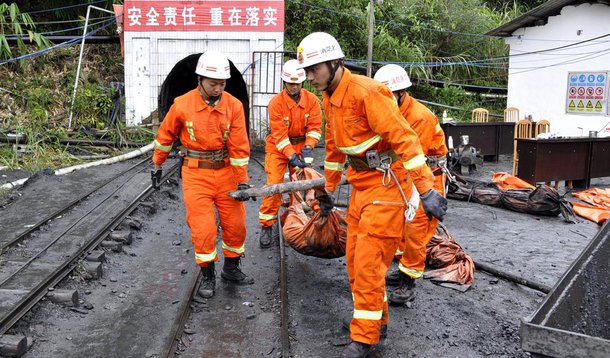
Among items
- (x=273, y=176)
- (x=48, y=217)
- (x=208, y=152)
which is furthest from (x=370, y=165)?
(x=48, y=217)

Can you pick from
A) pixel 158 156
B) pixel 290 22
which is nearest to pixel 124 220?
pixel 158 156

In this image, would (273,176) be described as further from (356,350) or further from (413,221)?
(356,350)

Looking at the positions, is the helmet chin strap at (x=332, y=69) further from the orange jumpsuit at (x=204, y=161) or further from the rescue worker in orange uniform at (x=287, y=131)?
the rescue worker in orange uniform at (x=287, y=131)

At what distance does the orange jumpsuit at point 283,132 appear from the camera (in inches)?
246

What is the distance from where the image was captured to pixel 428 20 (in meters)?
21.6

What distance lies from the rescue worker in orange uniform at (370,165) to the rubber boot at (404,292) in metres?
1.13

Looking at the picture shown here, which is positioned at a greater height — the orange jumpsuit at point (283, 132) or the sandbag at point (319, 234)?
the orange jumpsuit at point (283, 132)

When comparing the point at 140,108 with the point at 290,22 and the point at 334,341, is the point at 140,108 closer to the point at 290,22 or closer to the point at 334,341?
the point at 290,22

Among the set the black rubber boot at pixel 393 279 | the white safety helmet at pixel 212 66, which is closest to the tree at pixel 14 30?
the white safety helmet at pixel 212 66

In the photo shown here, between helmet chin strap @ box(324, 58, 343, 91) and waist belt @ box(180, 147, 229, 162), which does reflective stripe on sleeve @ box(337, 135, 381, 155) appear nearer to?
helmet chin strap @ box(324, 58, 343, 91)

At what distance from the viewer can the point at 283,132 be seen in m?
6.23

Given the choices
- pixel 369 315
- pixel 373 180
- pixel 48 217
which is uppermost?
pixel 373 180

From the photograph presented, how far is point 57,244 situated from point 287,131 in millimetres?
2740

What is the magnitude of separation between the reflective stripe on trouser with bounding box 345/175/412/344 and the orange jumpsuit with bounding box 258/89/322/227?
252 cm
